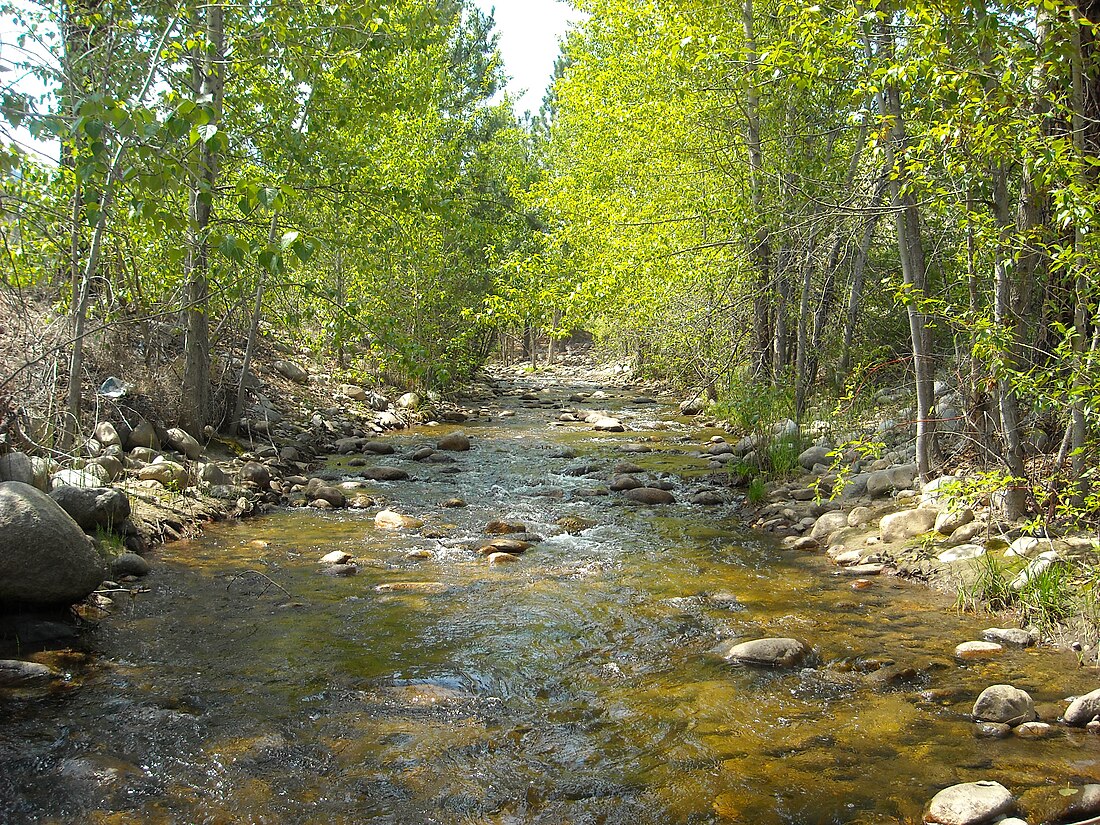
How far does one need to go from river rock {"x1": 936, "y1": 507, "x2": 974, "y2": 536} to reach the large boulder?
683cm

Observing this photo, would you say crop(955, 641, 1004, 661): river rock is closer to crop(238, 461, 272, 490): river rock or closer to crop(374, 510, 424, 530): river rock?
crop(374, 510, 424, 530): river rock

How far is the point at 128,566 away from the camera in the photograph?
23.7 ft

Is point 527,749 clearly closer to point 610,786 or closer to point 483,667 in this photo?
point 610,786

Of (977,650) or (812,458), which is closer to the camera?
(977,650)

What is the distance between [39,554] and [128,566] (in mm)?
1487

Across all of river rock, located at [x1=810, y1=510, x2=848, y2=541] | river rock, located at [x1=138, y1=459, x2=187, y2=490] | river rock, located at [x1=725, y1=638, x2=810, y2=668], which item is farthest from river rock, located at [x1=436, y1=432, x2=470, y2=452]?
river rock, located at [x1=725, y1=638, x2=810, y2=668]

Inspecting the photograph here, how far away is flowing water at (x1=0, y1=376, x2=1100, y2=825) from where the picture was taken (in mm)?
4094

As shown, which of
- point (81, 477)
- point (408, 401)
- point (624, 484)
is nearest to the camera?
point (81, 477)

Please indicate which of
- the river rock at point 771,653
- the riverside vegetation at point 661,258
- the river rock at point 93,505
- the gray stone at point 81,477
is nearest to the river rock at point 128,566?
the riverside vegetation at point 661,258

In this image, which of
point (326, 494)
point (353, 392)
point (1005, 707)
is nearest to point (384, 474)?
point (326, 494)

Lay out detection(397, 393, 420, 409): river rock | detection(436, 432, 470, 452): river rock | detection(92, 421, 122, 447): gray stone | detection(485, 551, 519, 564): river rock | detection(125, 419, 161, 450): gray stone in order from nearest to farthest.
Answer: detection(485, 551, 519, 564): river rock, detection(92, 421, 122, 447): gray stone, detection(125, 419, 161, 450): gray stone, detection(436, 432, 470, 452): river rock, detection(397, 393, 420, 409): river rock

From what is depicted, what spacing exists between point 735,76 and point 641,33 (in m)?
3.33

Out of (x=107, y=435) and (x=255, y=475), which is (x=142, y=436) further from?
(x=255, y=475)

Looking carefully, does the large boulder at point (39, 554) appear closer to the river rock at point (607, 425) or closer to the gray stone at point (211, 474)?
the gray stone at point (211, 474)
